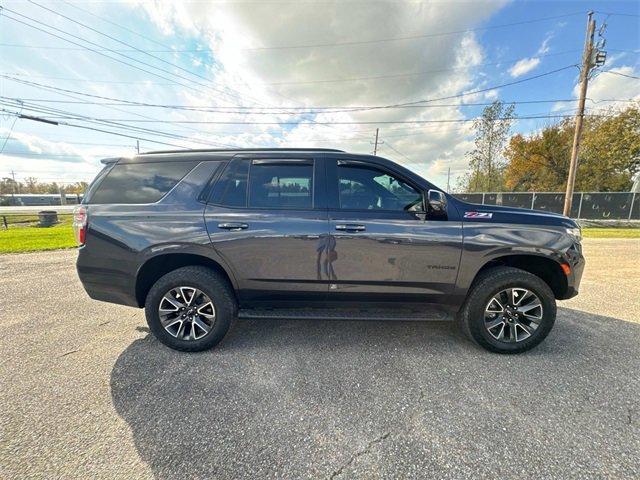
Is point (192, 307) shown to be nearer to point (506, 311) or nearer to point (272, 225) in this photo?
point (272, 225)

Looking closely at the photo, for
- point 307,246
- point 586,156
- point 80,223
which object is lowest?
point 307,246

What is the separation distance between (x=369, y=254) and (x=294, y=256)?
731 millimetres

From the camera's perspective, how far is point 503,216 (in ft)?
9.16

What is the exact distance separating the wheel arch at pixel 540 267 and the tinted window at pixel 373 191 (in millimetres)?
1013

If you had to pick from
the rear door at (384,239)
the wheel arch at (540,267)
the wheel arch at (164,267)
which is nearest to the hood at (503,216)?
the rear door at (384,239)

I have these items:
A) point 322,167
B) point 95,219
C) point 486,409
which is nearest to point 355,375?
point 486,409

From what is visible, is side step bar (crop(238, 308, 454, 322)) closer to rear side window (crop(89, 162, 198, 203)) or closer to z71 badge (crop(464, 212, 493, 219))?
z71 badge (crop(464, 212, 493, 219))

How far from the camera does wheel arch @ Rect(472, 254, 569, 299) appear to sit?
2868mm

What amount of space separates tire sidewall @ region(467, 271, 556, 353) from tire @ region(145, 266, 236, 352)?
2442mm

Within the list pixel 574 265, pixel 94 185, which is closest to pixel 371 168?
pixel 574 265

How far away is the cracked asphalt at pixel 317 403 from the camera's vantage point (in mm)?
1682

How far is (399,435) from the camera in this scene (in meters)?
1.88

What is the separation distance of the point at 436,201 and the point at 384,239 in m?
0.59

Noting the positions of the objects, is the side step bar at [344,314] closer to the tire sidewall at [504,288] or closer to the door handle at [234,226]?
the tire sidewall at [504,288]
